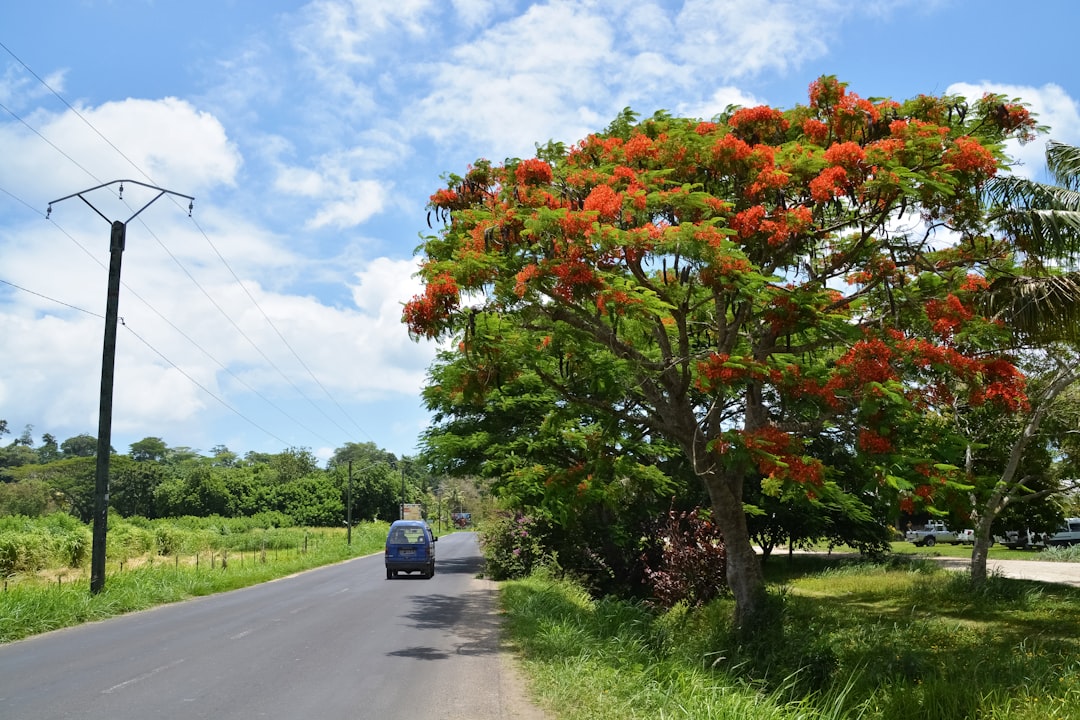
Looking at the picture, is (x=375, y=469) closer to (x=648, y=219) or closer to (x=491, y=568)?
(x=491, y=568)

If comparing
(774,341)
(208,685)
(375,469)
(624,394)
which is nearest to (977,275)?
(774,341)

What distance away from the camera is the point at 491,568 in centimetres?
2770

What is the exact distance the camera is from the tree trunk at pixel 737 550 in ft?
42.8

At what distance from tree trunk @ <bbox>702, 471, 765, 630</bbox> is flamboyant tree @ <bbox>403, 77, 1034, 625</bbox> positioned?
4 centimetres

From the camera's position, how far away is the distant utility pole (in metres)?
17.9

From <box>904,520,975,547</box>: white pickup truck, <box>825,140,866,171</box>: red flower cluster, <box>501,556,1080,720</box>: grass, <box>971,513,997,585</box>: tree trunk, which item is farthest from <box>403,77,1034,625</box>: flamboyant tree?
<box>904,520,975,547</box>: white pickup truck

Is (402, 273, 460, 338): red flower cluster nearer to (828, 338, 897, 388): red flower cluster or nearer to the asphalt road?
(828, 338, 897, 388): red flower cluster

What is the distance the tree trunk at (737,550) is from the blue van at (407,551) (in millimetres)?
16830

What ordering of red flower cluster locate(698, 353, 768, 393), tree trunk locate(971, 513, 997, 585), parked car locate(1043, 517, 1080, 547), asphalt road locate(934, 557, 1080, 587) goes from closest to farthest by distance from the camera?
red flower cluster locate(698, 353, 768, 393)
tree trunk locate(971, 513, 997, 585)
asphalt road locate(934, 557, 1080, 587)
parked car locate(1043, 517, 1080, 547)

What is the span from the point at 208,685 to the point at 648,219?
8603 millimetres

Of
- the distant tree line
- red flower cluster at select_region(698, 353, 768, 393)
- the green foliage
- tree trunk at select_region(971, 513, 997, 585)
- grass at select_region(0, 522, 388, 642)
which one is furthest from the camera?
the distant tree line

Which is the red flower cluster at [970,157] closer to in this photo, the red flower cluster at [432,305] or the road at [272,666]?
the red flower cluster at [432,305]

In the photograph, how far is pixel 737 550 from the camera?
43.2 ft

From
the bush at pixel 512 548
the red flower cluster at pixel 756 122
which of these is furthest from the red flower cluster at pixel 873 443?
the bush at pixel 512 548
